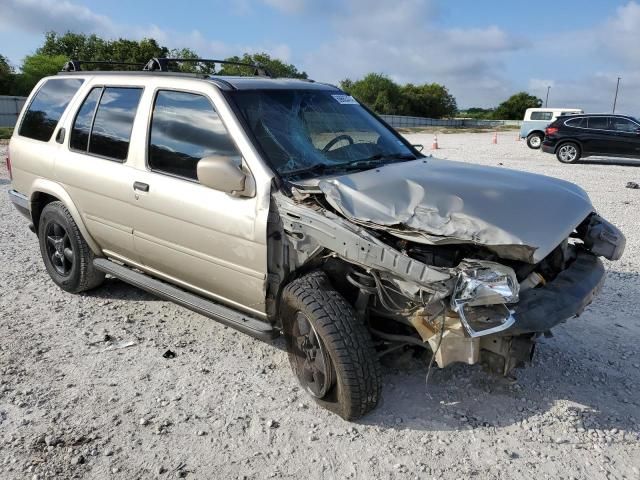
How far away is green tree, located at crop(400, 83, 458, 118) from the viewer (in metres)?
93.9

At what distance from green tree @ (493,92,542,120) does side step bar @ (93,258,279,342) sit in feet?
337

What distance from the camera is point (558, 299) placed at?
3008 millimetres

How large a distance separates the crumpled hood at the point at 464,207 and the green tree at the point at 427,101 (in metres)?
92.0

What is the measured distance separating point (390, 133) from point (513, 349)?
87.7 inches

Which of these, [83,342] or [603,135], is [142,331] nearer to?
[83,342]

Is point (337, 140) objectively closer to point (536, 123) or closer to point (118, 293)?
point (118, 293)

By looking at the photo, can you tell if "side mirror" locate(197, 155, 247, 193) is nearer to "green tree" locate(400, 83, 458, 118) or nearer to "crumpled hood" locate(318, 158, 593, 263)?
"crumpled hood" locate(318, 158, 593, 263)

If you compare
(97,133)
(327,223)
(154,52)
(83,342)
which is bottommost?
(83,342)

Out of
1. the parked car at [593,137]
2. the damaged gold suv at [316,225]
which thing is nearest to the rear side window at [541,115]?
the parked car at [593,137]

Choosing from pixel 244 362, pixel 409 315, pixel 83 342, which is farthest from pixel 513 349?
pixel 83 342

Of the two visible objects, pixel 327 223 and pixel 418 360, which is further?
pixel 418 360

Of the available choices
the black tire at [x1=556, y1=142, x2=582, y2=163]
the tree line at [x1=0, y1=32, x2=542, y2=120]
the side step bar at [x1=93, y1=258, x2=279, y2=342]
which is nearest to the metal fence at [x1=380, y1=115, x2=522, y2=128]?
the tree line at [x1=0, y1=32, x2=542, y2=120]

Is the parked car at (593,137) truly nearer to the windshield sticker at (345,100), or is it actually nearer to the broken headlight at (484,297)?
the windshield sticker at (345,100)

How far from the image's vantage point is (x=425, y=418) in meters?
3.29
